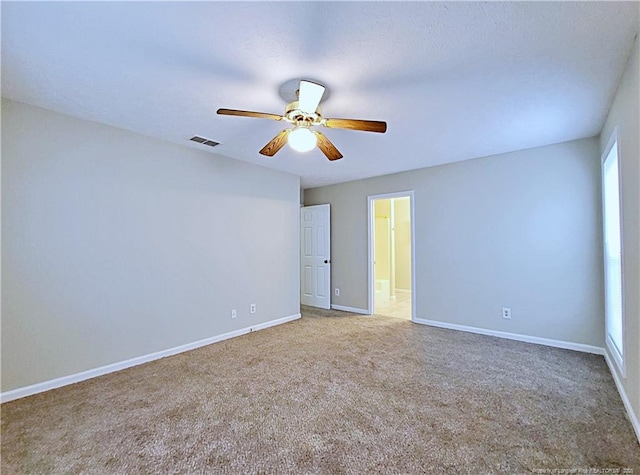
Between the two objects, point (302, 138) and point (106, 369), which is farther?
point (106, 369)

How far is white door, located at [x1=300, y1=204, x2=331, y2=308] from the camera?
18.1 feet

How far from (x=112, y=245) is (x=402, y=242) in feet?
19.6

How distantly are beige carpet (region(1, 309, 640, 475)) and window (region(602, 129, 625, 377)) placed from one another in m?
0.34

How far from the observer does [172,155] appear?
133 inches

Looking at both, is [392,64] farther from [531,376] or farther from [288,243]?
[288,243]

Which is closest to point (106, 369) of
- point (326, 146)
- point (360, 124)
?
point (326, 146)

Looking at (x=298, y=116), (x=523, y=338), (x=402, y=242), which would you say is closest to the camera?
(x=298, y=116)

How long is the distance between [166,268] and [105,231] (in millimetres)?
684

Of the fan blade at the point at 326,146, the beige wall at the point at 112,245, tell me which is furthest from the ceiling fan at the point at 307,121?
the beige wall at the point at 112,245

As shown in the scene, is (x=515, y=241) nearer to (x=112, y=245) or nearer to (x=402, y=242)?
(x=402, y=242)

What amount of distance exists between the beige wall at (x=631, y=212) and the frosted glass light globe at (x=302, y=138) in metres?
1.94

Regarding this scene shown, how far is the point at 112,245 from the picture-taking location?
290cm

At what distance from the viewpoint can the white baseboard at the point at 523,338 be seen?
129 inches

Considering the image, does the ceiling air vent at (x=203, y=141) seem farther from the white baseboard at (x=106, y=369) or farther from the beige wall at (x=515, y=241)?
the beige wall at (x=515, y=241)
